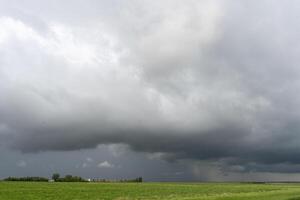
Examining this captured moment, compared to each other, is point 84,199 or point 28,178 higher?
point 28,178

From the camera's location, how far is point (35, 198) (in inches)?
2616

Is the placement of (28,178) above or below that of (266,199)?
above

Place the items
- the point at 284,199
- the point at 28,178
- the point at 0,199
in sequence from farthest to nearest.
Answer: the point at 28,178 < the point at 0,199 < the point at 284,199

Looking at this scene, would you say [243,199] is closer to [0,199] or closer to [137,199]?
[137,199]

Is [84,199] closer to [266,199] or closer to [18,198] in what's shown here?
[18,198]

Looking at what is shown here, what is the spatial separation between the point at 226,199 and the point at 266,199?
17.9ft

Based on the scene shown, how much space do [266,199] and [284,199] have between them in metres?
2.79

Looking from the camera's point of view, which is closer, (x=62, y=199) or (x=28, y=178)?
(x=62, y=199)

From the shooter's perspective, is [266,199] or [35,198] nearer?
[266,199]

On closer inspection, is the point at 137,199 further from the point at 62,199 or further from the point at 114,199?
the point at 62,199

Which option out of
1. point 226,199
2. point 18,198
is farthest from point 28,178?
point 226,199

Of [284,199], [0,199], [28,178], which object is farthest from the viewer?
[28,178]

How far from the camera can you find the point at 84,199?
6594 centimetres

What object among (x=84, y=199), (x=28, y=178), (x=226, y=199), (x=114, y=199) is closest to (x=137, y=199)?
(x=114, y=199)
